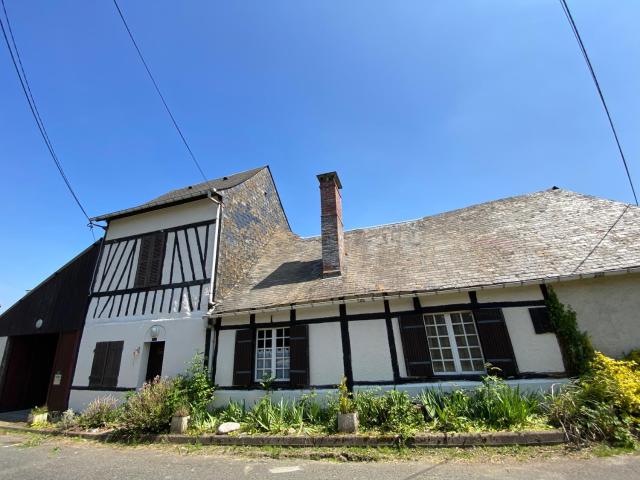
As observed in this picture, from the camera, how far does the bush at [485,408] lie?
4.96m

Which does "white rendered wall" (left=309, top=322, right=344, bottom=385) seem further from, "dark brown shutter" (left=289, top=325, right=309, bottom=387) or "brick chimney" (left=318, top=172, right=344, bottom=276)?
"brick chimney" (left=318, top=172, right=344, bottom=276)

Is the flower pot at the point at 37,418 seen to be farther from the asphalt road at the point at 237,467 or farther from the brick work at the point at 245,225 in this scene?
the brick work at the point at 245,225

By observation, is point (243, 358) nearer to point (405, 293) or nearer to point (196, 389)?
point (196, 389)

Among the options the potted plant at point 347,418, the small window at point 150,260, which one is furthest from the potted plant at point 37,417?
the potted plant at point 347,418

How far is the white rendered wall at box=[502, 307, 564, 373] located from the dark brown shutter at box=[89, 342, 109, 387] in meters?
10.3

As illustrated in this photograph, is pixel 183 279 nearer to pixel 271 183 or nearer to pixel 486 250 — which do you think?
pixel 271 183

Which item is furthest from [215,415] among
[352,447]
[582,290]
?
[582,290]

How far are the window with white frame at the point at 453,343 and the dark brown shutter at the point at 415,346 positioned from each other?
20 centimetres

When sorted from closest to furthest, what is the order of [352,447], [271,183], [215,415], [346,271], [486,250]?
[352,447] → [215,415] → [486,250] → [346,271] → [271,183]

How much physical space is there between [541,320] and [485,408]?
6.95 feet

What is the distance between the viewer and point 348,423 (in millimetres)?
5340

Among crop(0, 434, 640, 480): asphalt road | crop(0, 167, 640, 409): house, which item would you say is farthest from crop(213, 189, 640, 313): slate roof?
crop(0, 434, 640, 480): asphalt road

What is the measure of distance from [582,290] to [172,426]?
8.43m

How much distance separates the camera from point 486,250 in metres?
7.61
